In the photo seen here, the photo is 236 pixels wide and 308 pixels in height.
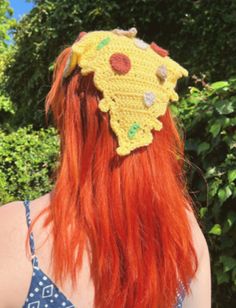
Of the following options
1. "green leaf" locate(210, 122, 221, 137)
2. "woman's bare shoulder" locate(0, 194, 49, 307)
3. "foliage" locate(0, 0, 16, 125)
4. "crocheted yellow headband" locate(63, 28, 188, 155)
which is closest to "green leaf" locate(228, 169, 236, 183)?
"green leaf" locate(210, 122, 221, 137)

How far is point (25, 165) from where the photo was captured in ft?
15.6

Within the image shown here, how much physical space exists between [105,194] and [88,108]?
24 cm

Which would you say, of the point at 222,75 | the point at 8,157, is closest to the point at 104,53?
the point at 8,157

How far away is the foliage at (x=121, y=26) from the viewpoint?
20.6 ft

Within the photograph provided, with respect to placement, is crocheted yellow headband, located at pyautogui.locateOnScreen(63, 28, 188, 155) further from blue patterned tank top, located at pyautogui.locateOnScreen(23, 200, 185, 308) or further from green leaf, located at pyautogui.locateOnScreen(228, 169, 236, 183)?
green leaf, located at pyautogui.locateOnScreen(228, 169, 236, 183)

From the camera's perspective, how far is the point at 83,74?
1.53m

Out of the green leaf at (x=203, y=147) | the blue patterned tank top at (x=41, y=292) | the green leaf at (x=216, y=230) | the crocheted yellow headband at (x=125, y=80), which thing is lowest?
the green leaf at (x=216, y=230)

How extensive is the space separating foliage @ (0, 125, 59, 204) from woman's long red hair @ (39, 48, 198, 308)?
3.00 m

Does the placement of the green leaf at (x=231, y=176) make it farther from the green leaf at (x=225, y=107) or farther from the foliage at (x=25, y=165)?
the foliage at (x=25, y=165)

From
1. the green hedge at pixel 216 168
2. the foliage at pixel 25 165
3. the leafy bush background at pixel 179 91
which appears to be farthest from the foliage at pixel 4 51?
the green hedge at pixel 216 168

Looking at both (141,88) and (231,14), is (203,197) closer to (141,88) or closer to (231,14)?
(141,88)

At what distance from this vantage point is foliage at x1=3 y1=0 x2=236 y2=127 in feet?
A: 20.6

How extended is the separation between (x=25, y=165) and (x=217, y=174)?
Result: 7.92 feet

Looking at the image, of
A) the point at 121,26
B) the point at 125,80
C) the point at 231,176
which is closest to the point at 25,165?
the point at 231,176
